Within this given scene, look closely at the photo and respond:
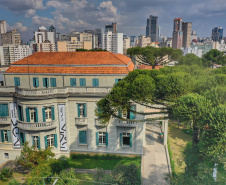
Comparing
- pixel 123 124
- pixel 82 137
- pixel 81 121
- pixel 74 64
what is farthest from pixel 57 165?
pixel 74 64

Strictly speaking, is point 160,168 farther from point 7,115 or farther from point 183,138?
point 7,115

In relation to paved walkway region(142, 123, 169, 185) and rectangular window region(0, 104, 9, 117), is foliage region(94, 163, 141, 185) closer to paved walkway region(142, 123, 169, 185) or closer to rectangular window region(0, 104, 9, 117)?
paved walkway region(142, 123, 169, 185)

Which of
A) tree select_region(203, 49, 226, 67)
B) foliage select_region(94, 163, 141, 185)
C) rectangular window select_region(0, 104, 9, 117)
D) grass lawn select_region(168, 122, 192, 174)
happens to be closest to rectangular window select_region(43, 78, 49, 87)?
rectangular window select_region(0, 104, 9, 117)

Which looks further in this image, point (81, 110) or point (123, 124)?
point (81, 110)

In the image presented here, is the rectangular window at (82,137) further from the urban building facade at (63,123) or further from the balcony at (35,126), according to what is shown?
the balcony at (35,126)

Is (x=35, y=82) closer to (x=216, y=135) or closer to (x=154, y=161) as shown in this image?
(x=154, y=161)
